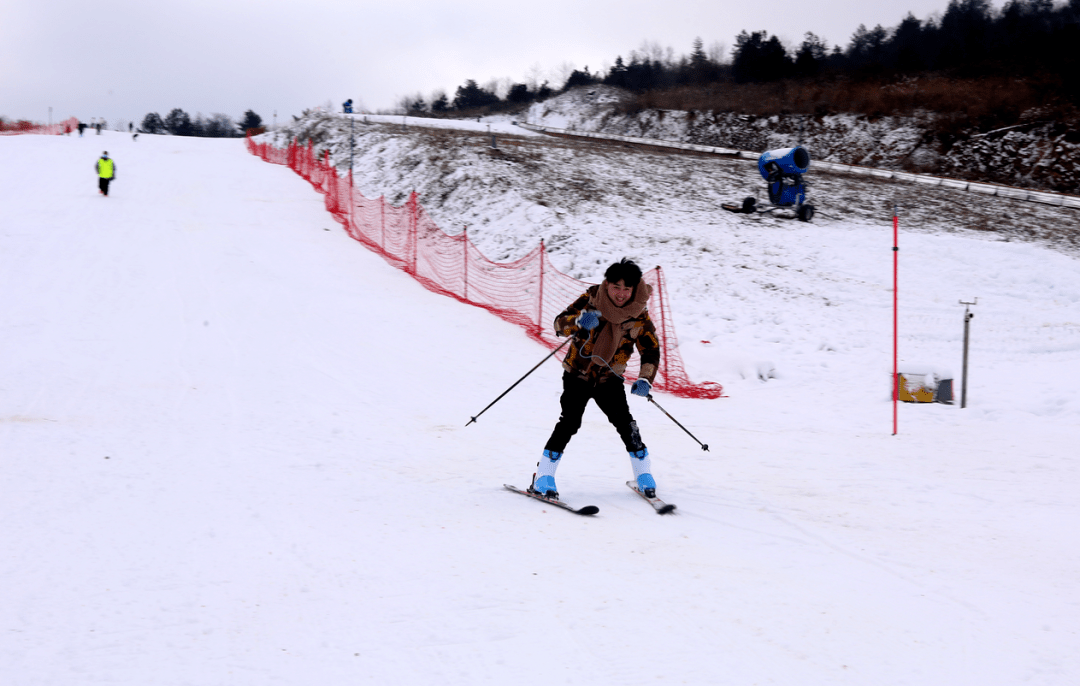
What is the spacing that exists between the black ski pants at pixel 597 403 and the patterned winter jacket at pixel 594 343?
0.06m

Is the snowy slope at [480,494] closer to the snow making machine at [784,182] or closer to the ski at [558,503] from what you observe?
the ski at [558,503]

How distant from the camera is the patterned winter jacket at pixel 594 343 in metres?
5.20

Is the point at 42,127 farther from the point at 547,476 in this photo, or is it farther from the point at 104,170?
the point at 547,476

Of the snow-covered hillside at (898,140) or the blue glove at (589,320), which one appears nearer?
the blue glove at (589,320)

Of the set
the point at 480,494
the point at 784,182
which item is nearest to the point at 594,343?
the point at 480,494

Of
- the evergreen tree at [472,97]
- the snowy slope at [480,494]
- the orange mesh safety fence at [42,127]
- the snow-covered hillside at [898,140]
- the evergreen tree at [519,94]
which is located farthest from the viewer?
the evergreen tree at [472,97]

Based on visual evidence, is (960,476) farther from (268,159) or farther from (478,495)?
(268,159)

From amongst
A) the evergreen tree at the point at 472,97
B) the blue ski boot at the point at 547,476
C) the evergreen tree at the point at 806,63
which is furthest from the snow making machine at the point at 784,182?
the evergreen tree at the point at 472,97

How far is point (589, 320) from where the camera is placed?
499 cm

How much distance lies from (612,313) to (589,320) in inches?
8.9

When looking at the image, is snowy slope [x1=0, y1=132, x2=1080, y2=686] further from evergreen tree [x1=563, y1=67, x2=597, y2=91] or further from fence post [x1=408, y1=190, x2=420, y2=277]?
evergreen tree [x1=563, y1=67, x2=597, y2=91]

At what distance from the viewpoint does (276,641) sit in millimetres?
3271

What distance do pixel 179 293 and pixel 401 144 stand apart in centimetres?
1740

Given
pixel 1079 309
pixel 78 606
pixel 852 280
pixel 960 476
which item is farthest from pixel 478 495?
pixel 1079 309
